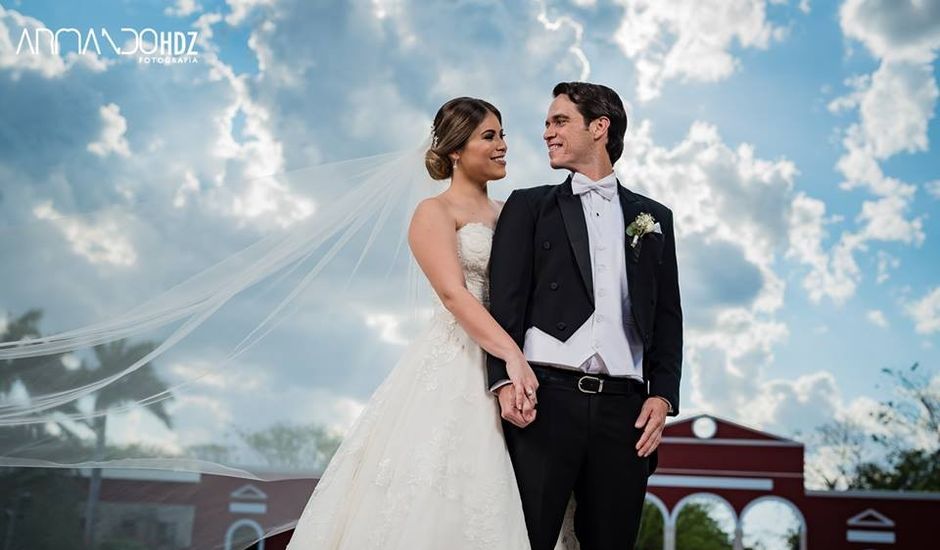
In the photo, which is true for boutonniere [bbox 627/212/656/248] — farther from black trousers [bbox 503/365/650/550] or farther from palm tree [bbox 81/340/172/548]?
palm tree [bbox 81/340/172/548]

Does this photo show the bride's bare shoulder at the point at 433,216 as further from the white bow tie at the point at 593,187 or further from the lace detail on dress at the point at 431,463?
the white bow tie at the point at 593,187

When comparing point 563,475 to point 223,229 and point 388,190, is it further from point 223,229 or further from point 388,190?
point 223,229

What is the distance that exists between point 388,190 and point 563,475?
1.96m

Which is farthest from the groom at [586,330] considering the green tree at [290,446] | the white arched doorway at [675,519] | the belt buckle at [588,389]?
the white arched doorway at [675,519]

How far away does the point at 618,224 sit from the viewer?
3.18m

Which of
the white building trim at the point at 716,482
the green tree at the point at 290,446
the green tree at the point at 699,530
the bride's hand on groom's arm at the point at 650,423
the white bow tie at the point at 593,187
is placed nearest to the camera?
the bride's hand on groom's arm at the point at 650,423

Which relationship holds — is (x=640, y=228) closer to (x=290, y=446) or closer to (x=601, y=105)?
(x=601, y=105)

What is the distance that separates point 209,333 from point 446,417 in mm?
1818

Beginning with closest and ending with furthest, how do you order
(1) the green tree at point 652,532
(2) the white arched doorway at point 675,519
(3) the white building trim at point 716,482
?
(2) the white arched doorway at point 675,519
(3) the white building trim at point 716,482
(1) the green tree at point 652,532

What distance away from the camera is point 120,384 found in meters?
4.49

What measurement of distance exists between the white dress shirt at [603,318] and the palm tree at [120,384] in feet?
7.06

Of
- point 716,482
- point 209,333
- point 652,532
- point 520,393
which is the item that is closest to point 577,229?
point 520,393

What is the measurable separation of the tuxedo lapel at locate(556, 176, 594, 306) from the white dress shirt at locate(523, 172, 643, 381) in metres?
0.03

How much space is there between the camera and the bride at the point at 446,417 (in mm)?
2932
